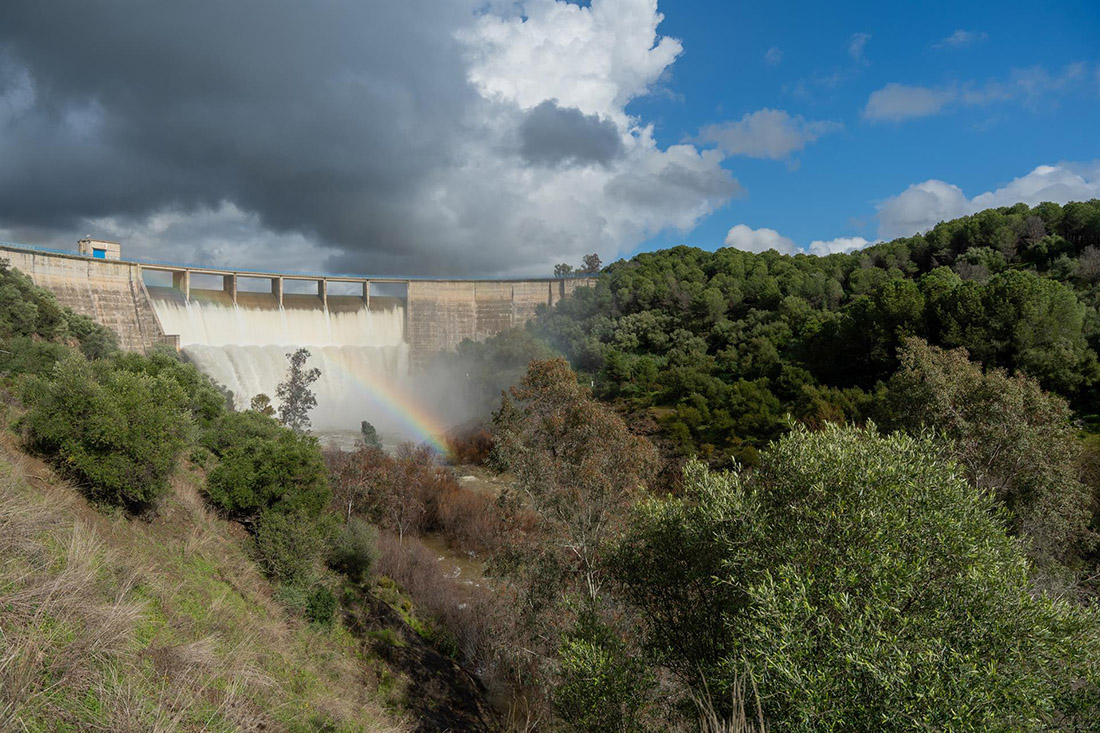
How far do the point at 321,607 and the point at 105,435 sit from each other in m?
6.06

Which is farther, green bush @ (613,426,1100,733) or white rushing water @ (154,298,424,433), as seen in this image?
white rushing water @ (154,298,424,433)

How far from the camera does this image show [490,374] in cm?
4431

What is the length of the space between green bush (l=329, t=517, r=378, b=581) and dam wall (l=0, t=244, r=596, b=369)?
25.6m

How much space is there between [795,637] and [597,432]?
823 centimetres

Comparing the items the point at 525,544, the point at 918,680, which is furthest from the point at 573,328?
the point at 918,680

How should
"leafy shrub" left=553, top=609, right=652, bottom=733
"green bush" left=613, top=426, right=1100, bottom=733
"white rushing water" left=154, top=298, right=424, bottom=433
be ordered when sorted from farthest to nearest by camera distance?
"white rushing water" left=154, top=298, right=424, bottom=433 < "leafy shrub" left=553, top=609, right=652, bottom=733 < "green bush" left=613, top=426, right=1100, bottom=733

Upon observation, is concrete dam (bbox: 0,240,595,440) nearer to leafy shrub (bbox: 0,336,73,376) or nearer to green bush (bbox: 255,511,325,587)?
leafy shrub (bbox: 0,336,73,376)

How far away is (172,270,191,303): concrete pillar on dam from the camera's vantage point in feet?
126

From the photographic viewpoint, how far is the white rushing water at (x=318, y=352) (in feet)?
126

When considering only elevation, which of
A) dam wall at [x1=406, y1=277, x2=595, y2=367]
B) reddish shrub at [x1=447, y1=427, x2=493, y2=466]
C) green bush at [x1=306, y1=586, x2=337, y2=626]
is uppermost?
dam wall at [x1=406, y1=277, x2=595, y2=367]

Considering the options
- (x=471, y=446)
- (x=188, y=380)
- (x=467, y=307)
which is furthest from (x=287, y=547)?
(x=467, y=307)

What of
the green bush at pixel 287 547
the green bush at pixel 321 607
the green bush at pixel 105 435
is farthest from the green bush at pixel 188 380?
the green bush at pixel 321 607

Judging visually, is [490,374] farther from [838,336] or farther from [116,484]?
[116,484]

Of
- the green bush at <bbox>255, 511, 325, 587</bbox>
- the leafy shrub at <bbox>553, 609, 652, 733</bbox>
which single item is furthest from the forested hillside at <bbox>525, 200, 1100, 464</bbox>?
the leafy shrub at <bbox>553, 609, 652, 733</bbox>
